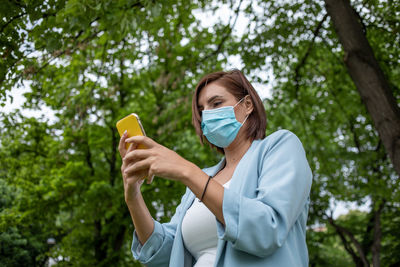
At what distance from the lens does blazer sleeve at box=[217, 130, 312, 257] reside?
143 centimetres

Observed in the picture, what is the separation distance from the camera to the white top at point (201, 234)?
1894mm

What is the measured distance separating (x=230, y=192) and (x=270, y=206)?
0.18m

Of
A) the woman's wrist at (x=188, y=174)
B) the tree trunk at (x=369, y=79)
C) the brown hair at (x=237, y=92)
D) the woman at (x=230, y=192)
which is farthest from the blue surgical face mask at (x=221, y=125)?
the tree trunk at (x=369, y=79)

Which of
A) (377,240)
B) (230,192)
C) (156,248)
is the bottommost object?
(377,240)

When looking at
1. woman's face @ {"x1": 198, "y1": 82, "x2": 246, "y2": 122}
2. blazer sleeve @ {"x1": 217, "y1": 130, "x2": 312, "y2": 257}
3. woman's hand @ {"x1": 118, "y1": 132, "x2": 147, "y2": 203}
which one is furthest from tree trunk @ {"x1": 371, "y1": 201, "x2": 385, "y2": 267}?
woman's hand @ {"x1": 118, "y1": 132, "x2": 147, "y2": 203}

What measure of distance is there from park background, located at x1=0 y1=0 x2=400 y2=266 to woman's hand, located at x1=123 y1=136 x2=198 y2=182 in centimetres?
321

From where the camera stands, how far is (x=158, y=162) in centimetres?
150

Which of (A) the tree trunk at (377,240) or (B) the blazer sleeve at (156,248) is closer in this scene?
(B) the blazer sleeve at (156,248)

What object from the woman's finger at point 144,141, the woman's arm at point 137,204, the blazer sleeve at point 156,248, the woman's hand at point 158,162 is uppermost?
the woman's finger at point 144,141

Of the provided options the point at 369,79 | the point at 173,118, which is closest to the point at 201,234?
the point at 369,79

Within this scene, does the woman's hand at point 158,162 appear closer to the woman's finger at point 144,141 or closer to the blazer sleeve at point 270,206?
the woman's finger at point 144,141

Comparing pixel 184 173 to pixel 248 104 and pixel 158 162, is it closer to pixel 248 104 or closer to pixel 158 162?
pixel 158 162

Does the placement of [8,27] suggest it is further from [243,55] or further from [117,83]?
[117,83]

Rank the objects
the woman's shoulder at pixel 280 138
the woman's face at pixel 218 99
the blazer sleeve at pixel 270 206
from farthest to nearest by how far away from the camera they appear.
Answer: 1. the woman's face at pixel 218 99
2. the woman's shoulder at pixel 280 138
3. the blazer sleeve at pixel 270 206
